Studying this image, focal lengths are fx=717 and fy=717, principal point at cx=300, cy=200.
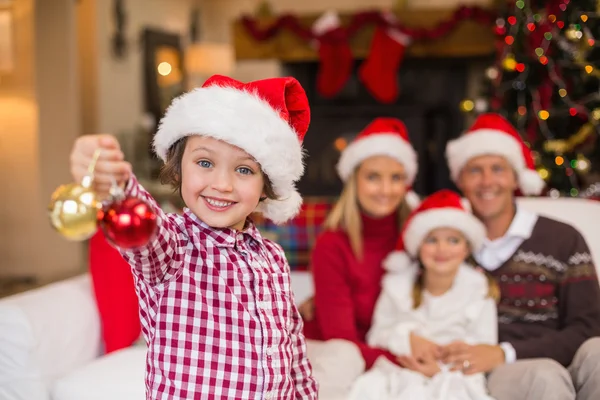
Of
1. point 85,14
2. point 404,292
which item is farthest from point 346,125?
point 404,292

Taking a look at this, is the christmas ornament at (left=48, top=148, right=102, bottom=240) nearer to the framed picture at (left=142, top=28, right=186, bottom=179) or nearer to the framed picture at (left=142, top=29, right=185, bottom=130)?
the framed picture at (left=142, top=28, right=186, bottom=179)

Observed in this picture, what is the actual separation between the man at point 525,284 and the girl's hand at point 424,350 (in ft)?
0.11

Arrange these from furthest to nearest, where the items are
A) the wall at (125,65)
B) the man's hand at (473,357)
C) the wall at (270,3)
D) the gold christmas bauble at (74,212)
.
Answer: the wall at (270,3) < the wall at (125,65) < the man's hand at (473,357) < the gold christmas bauble at (74,212)

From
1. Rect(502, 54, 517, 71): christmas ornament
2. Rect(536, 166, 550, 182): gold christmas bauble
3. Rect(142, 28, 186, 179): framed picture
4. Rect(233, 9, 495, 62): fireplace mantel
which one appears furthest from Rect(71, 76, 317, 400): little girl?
Rect(142, 28, 186, 179): framed picture

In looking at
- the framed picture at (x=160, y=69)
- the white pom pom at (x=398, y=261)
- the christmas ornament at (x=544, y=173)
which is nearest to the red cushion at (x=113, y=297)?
the white pom pom at (x=398, y=261)

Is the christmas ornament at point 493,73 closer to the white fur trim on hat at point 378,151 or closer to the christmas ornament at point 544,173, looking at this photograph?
the christmas ornament at point 544,173

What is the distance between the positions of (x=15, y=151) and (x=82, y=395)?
12.9 feet

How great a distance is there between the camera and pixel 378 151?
2352 mm

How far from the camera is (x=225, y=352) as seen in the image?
1270 millimetres

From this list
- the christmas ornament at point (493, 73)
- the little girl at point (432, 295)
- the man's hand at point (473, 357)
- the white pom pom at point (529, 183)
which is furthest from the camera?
the christmas ornament at point (493, 73)

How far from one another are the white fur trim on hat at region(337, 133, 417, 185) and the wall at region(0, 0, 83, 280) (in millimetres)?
3486

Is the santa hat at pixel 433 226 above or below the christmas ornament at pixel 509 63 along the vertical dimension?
below

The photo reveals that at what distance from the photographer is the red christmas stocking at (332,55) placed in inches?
215

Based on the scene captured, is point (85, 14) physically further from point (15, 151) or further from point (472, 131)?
point (472, 131)
